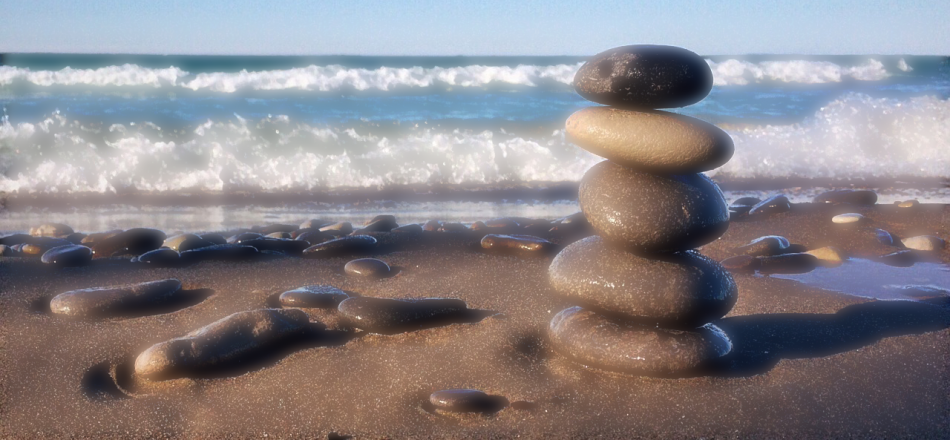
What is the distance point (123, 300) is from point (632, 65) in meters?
3.13

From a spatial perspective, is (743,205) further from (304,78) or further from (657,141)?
(304,78)

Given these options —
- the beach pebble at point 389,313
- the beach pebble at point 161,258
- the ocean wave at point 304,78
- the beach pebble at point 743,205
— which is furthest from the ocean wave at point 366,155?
the ocean wave at point 304,78

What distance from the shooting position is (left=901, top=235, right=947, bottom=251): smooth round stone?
580 centimetres

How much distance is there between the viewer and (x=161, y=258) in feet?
17.0

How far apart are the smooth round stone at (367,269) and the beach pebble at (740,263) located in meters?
2.47

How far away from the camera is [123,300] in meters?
4.04

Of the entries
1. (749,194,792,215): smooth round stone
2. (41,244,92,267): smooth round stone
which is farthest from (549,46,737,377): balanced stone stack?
(749,194,792,215): smooth round stone

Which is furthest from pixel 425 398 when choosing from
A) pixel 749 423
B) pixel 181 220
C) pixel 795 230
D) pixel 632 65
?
pixel 181 220

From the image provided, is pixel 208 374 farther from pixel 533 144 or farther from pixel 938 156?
pixel 938 156

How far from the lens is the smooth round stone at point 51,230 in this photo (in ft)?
21.8

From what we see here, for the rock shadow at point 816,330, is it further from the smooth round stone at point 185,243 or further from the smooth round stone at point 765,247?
the smooth round stone at point 185,243

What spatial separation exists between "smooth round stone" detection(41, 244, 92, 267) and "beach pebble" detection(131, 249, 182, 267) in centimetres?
34

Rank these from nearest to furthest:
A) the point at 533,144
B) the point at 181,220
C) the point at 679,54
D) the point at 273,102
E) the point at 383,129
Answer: the point at 679,54 < the point at 181,220 < the point at 533,144 < the point at 383,129 < the point at 273,102

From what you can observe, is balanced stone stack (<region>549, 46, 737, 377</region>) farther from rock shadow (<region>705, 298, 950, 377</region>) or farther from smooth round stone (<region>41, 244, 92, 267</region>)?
smooth round stone (<region>41, 244, 92, 267</region>)
